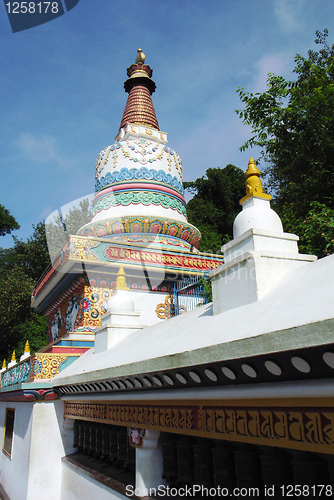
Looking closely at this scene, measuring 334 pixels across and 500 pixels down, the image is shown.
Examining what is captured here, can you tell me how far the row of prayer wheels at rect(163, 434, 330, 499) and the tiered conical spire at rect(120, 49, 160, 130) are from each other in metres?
12.3

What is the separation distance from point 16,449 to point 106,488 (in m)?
4.01

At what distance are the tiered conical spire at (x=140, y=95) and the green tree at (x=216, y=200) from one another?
10.8m

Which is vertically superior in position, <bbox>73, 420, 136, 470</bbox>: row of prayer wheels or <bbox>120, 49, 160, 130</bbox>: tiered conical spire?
<bbox>120, 49, 160, 130</bbox>: tiered conical spire

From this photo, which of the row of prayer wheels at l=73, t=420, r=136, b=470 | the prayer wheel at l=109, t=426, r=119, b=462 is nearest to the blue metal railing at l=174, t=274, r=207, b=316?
the row of prayer wheels at l=73, t=420, r=136, b=470

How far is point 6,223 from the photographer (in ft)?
117

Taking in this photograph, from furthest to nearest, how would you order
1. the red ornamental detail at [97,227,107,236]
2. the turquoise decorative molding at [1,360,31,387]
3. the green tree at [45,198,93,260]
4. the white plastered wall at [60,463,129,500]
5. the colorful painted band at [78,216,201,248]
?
1. the green tree at [45,198,93,260]
2. the red ornamental detail at [97,227,107,236]
3. the colorful painted band at [78,216,201,248]
4. the turquoise decorative molding at [1,360,31,387]
5. the white plastered wall at [60,463,129,500]

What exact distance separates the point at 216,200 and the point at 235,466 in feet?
86.2

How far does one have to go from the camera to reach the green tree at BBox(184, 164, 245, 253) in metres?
26.8

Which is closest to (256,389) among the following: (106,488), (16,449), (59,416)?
(106,488)

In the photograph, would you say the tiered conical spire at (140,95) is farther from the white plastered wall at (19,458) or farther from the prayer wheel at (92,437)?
the prayer wheel at (92,437)

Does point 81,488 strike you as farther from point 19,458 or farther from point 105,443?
point 19,458

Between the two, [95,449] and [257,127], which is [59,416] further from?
[257,127]

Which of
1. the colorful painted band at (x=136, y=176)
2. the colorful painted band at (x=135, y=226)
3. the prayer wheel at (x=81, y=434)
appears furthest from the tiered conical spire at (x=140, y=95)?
the prayer wheel at (x=81, y=434)

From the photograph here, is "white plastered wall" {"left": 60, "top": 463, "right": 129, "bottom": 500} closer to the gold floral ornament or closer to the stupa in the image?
the stupa
